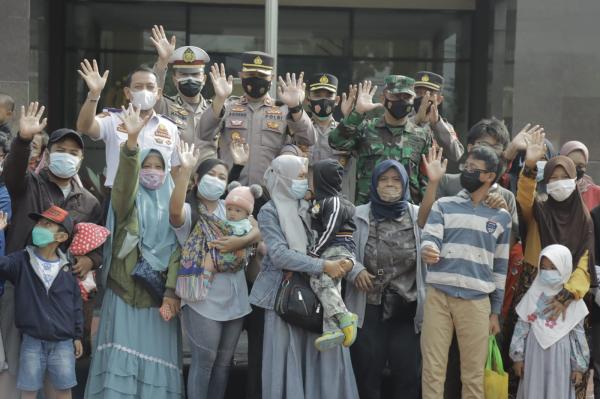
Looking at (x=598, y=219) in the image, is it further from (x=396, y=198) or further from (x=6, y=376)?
(x=6, y=376)

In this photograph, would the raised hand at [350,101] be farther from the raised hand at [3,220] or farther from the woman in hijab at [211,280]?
the raised hand at [3,220]

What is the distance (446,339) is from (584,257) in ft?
3.78

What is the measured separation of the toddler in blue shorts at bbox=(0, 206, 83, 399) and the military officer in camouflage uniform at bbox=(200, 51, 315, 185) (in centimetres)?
176

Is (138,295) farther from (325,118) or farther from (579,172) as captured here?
(579,172)

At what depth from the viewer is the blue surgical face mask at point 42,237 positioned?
6059 mm

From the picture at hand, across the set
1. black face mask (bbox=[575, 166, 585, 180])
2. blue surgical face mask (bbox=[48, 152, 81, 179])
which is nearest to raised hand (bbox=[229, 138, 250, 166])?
blue surgical face mask (bbox=[48, 152, 81, 179])

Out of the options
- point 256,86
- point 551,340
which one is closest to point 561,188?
point 551,340

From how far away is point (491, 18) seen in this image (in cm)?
1423

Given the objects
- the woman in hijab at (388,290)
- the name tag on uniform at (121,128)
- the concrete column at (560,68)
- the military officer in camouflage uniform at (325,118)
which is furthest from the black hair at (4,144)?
the concrete column at (560,68)

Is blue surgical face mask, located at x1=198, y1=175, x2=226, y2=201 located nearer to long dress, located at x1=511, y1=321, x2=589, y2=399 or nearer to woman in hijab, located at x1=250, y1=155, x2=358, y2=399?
woman in hijab, located at x1=250, y1=155, x2=358, y2=399

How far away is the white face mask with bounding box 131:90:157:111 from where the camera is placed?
7.00m

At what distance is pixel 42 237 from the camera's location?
6062 mm

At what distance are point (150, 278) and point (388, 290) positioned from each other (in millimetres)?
1663

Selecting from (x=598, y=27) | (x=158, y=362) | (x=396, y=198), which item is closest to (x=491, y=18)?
(x=598, y=27)
